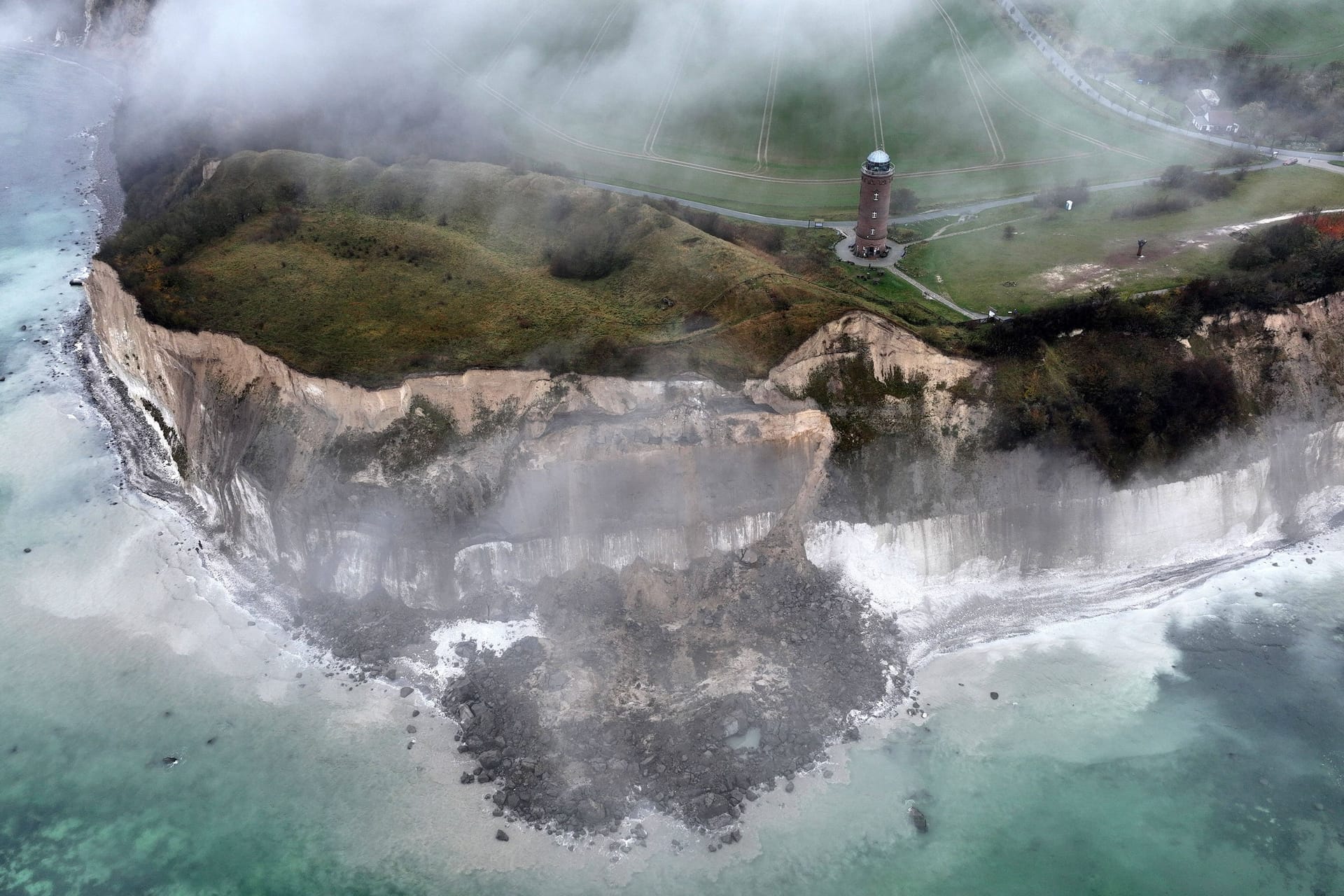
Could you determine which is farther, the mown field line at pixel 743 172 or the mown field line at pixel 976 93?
the mown field line at pixel 976 93

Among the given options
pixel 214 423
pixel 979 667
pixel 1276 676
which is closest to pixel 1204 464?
pixel 1276 676

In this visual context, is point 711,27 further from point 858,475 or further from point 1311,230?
point 858,475

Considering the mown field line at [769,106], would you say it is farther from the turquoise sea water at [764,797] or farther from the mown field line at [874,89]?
the turquoise sea water at [764,797]

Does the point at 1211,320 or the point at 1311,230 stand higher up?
the point at 1311,230

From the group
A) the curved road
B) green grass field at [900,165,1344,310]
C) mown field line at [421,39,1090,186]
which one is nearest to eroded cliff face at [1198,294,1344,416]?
green grass field at [900,165,1344,310]

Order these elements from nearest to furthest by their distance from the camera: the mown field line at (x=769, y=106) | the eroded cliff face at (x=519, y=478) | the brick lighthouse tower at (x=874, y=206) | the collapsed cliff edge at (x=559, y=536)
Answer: the collapsed cliff edge at (x=559, y=536) → the eroded cliff face at (x=519, y=478) → the brick lighthouse tower at (x=874, y=206) → the mown field line at (x=769, y=106)

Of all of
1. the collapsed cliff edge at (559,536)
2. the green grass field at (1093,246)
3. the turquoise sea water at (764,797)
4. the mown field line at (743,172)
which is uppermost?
the mown field line at (743,172)

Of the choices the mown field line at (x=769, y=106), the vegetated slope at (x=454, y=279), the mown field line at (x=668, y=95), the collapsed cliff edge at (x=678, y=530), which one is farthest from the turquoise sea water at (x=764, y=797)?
the mown field line at (x=668, y=95)
